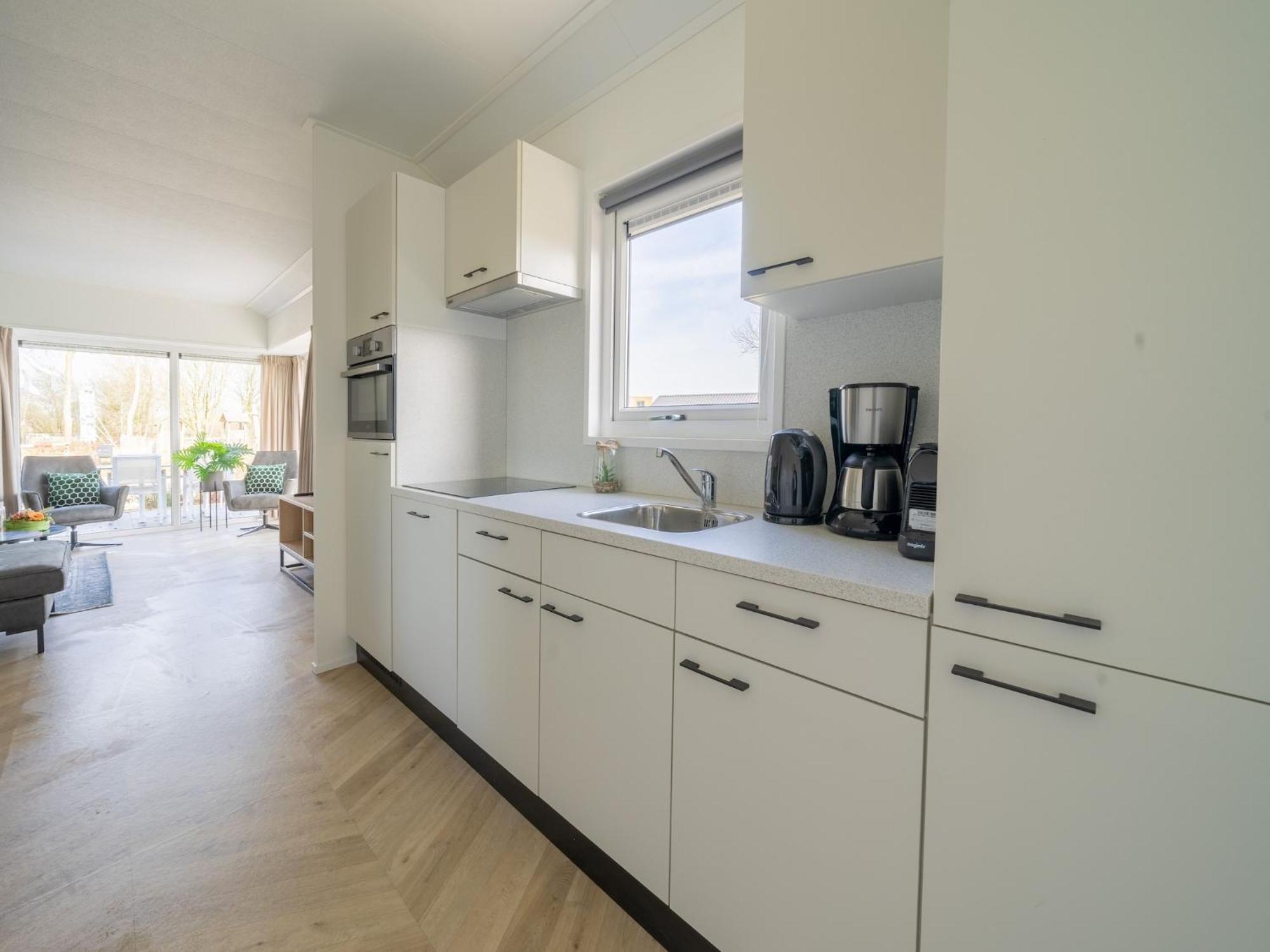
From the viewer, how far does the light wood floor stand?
1.32 meters

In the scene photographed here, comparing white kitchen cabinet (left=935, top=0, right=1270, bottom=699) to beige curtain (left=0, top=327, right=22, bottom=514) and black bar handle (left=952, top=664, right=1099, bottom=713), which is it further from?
beige curtain (left=0, top=327, right=22, bottom=514)

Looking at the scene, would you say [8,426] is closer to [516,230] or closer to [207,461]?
[207,461]

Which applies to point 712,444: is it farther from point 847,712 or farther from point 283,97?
point 283,97

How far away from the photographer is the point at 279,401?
25.0ft

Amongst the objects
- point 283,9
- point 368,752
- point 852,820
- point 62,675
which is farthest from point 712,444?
point 62,675

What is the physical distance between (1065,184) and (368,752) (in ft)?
8.34

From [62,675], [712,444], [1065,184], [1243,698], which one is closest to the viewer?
[1243,698]

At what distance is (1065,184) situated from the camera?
0.73m

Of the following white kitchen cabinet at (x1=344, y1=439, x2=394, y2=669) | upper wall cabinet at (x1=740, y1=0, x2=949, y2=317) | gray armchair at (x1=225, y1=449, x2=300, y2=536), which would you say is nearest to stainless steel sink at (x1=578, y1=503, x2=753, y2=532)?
upper wall cabinet at (x1=740, y1=0, x2=949, y2=317)

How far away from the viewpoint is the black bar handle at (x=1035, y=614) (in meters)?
0.71

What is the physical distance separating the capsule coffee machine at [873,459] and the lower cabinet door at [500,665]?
0.89m

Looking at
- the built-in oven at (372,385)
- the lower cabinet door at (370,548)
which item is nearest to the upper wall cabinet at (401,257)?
the built-in oven at (372,385)

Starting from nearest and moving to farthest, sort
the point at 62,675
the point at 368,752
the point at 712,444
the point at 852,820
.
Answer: the point at 852,820, the point at 712,444, the point at 368,752, the point at 62,675

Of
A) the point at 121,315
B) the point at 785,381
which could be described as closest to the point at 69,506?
the point at 121,315
